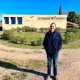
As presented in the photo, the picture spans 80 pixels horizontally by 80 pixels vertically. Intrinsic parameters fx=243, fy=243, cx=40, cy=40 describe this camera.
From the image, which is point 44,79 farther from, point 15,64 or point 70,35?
point 70,35

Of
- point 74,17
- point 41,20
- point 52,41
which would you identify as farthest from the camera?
point 74,17

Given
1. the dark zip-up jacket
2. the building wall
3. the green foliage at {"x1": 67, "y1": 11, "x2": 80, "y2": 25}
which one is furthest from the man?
the green foliage at {"x1": 67, "y1": 11, "x2": 80, "y2": 25}

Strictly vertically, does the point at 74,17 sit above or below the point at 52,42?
above

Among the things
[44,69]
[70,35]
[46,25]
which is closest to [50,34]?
[44,69]

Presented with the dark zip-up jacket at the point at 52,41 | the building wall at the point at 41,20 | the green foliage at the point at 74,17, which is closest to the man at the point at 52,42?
the dark zip-up jacket at the point at 52,41

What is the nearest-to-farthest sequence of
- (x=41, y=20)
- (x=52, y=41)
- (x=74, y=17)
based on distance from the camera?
(x=52, y=41) < (x=41, y=20) < (x=74, y=17)

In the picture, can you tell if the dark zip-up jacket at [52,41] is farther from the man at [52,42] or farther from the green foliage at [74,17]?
the green foliage at [74,17]

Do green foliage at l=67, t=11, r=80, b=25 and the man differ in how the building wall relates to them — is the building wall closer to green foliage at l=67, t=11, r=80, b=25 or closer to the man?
green foliage at l=67, t=11, r=80, b=25

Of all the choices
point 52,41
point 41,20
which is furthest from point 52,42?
point 41,20

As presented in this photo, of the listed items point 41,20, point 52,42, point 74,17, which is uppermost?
point 74,17

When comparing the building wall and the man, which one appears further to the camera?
the building wall

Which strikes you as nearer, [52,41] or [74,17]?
[52,41]

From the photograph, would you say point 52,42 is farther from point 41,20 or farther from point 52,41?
point 41,20

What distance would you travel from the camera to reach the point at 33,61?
37.9 ft
